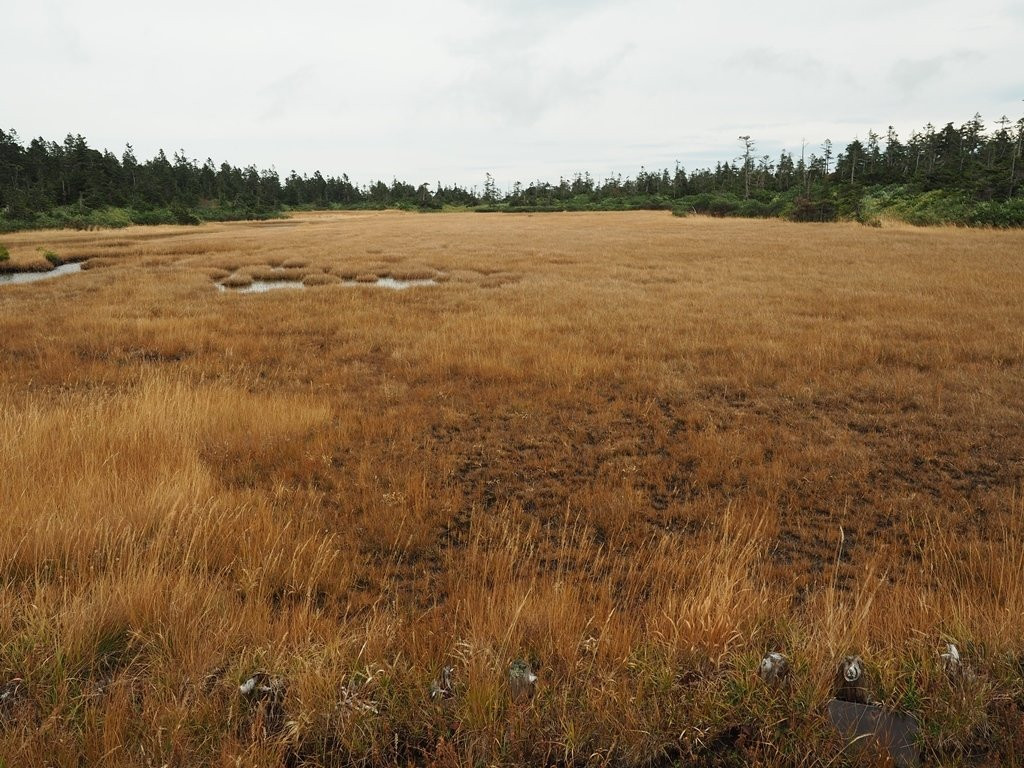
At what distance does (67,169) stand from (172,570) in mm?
103918

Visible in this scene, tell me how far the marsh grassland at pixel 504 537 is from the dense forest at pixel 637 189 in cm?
4567

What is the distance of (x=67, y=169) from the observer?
263 feet

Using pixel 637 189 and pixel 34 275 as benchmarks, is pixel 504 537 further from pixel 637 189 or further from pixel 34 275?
pixel 637 189

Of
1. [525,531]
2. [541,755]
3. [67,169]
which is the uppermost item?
[67,169]

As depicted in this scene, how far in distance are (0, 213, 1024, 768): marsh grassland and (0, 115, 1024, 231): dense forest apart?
150ft

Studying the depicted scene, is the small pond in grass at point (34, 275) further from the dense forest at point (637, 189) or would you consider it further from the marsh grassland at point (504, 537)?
the dense forest at point (637, 189)

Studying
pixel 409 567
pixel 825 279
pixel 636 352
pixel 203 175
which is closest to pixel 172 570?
pixel 409 567

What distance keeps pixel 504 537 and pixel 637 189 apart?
13041cm

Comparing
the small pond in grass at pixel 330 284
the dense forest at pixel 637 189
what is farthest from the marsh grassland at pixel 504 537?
the dense forest at pixel 637 189

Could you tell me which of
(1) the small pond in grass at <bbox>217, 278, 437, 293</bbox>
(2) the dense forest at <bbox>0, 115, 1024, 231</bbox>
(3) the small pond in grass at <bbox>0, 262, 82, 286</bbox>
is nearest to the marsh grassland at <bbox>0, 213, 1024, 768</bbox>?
(1) the small pond in grass at <bbox>217, 278, 437, 293</bbox>

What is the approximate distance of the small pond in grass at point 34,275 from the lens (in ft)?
76.5

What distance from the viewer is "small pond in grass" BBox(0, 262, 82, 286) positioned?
2332 centimetres

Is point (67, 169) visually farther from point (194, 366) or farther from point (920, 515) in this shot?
point (920, 515)

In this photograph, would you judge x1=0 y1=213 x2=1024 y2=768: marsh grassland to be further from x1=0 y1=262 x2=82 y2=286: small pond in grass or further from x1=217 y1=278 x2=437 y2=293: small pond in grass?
x1=0 y1=262 x2=82 y2=286: small pond in grass
